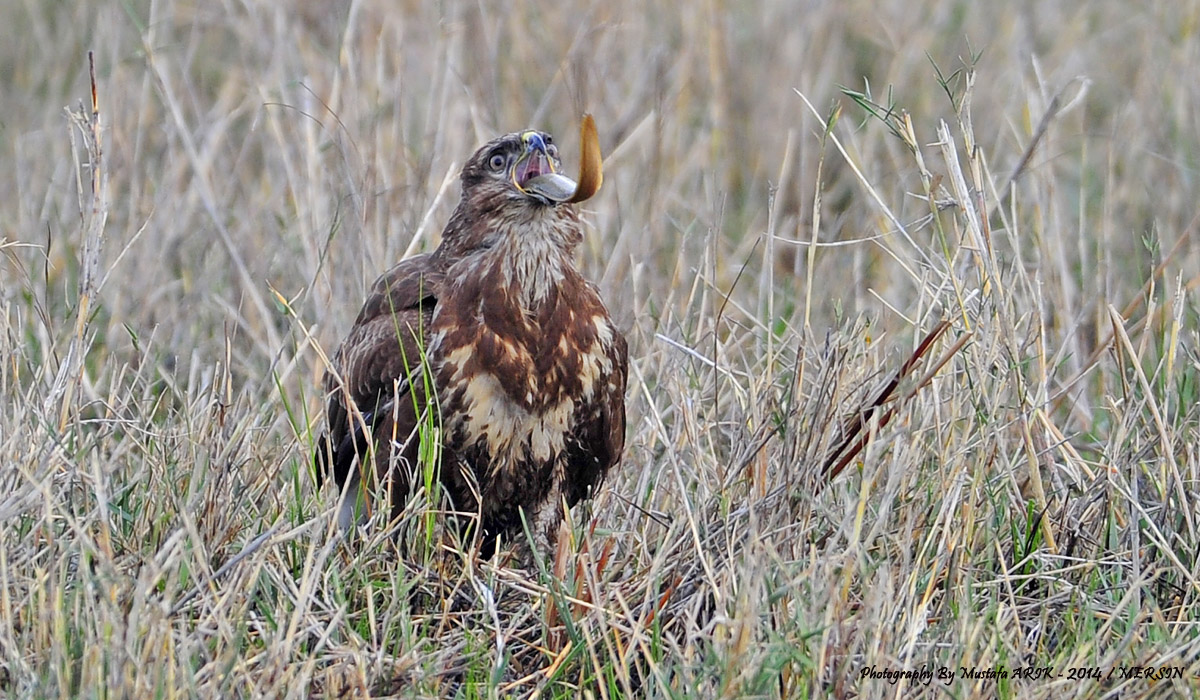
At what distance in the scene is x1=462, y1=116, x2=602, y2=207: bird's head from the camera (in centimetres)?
336

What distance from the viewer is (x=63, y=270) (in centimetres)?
500

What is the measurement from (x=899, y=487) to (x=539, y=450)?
78 centimetres

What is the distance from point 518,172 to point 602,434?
599 millimetres

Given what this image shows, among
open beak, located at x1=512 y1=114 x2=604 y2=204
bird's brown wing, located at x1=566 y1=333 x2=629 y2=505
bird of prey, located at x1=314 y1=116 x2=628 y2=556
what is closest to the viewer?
open beak, located at x1=512 y1=114 x2=604 y2=204

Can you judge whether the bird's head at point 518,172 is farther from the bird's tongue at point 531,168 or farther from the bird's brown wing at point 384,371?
the bird's brown wing at point 384,371

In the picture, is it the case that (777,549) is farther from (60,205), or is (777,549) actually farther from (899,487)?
Result: (60,205)

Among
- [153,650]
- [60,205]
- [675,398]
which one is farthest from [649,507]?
[60,205]

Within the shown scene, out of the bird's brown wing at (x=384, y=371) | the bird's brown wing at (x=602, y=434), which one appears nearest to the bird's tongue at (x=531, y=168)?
the bird's brown wing at (x=384, y=371)

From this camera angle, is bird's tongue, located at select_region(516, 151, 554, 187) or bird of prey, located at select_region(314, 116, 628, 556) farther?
bird's tongue, located at select_region(516, 151, 554, 187)

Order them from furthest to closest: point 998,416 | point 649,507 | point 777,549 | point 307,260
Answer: point 307,260
point 649,507
point 998,416
point 777,549

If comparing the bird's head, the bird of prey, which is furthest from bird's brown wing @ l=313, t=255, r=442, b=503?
the bird's head


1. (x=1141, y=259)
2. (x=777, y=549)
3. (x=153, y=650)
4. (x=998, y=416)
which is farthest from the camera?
(x=1141, y=259)

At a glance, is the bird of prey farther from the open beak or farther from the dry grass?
the dry grass

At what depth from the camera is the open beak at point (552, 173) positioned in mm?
3076
